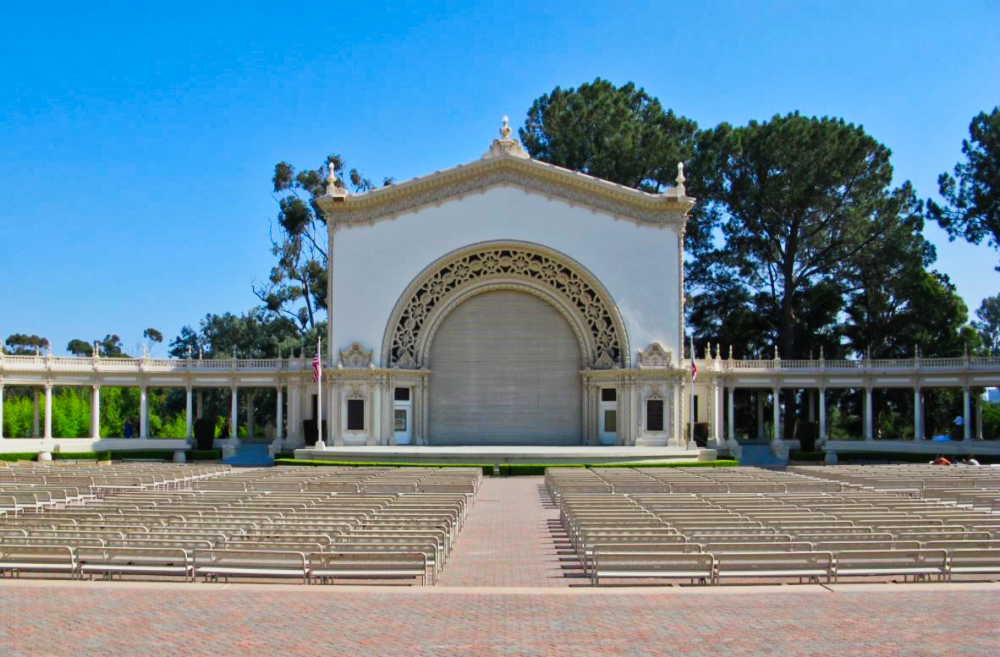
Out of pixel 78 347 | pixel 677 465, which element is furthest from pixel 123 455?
pixel 78 347

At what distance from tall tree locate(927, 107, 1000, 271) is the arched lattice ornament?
2030 cm

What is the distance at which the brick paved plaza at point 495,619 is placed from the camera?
966 cm

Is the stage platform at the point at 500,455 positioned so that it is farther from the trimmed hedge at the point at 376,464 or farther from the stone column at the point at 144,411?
the stone column at the point at 144,411

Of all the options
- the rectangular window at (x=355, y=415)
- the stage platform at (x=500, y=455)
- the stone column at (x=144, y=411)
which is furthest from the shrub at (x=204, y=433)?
the stage platform at (x=500, y=455)

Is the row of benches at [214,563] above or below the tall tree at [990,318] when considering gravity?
below

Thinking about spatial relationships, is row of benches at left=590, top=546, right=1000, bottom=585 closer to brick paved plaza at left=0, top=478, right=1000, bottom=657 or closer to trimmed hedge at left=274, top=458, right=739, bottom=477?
brick paved plaza at left=0, top=478, right=1000, bottom=657

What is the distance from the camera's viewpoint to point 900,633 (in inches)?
402

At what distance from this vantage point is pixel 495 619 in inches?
433

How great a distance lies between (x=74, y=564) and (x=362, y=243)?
36640mm

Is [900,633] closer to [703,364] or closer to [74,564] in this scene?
[74,564]

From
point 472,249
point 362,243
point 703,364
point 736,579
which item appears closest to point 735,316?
point 703,364

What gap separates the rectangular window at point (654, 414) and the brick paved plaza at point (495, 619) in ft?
113

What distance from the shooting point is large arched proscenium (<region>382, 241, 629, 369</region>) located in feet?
162

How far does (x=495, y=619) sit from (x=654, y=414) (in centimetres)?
3780
